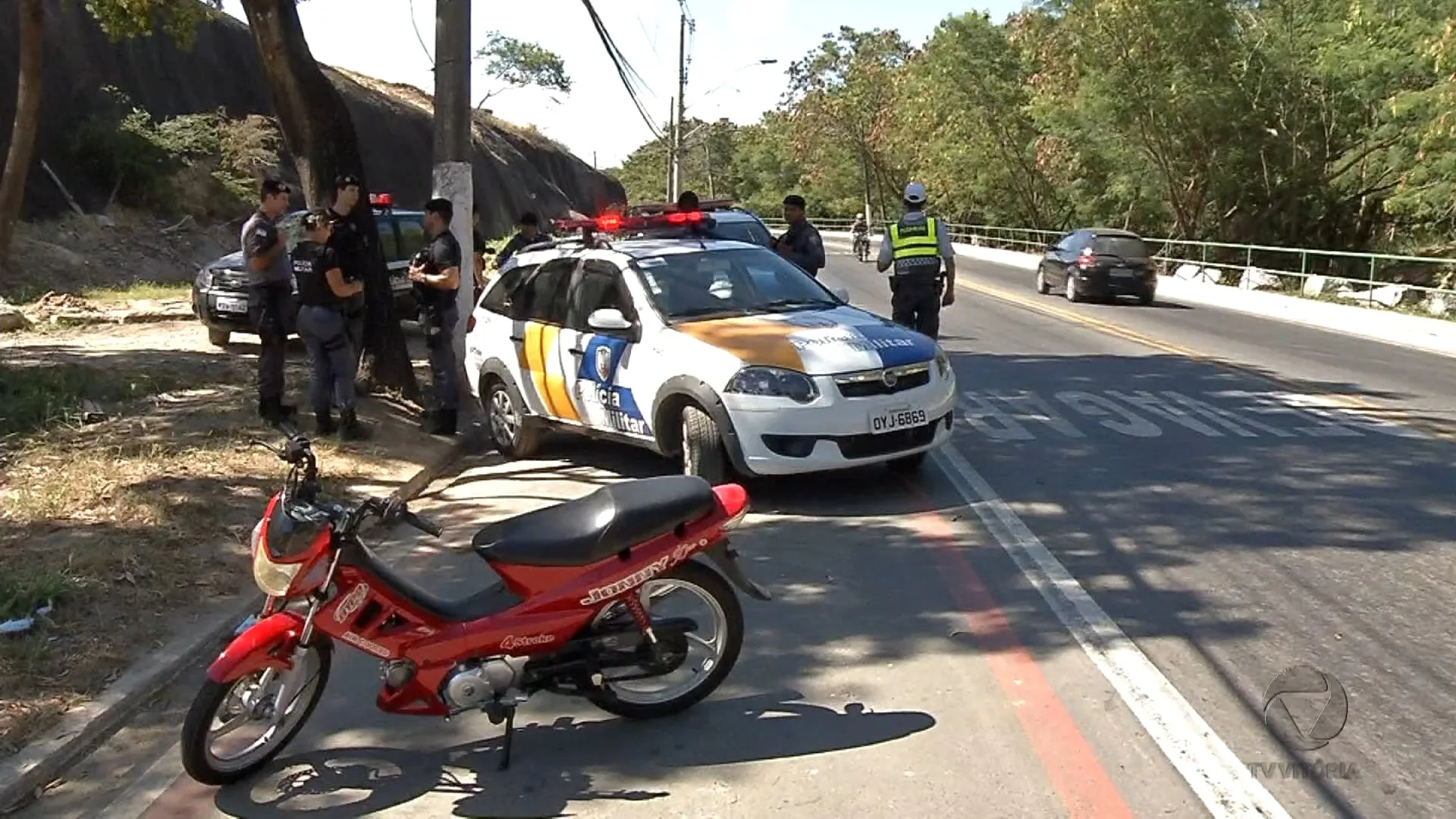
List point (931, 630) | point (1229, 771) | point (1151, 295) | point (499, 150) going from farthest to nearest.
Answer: point (499, 150) < point (1151, 295) < point (931, 630) < point (1229, 771)

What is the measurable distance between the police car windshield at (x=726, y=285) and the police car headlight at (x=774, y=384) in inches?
36.3

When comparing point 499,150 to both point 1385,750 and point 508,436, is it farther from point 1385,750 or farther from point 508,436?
point 1385,750

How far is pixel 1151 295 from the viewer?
25.2 meters

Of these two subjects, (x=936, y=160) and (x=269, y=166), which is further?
(x=936, y=160)

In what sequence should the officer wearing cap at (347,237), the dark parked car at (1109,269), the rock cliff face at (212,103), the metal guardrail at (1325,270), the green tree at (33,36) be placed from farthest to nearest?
the rock cliff face at (212,103)
the dark parked car at (1109,269)
the metal guardrail at (1325,270)
the green tree at (33,36)
the officer wearing cap at (347,237)

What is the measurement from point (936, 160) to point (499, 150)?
20.8 metres

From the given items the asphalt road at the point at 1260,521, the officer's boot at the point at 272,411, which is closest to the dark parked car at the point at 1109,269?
the asphalt road at the point at 1260,521

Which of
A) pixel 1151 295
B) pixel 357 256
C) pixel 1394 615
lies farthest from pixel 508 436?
pixel 1151 295

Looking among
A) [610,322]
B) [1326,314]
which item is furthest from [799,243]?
[1326,314]

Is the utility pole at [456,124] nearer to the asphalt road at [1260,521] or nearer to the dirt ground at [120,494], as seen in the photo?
the dirt ground at [120,494]

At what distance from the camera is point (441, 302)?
1005 cm

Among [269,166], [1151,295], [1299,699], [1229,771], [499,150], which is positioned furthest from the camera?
[499,150]

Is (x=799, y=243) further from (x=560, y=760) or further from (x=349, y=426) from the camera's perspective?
(x=560, y=760)

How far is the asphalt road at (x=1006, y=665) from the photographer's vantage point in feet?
13.7
